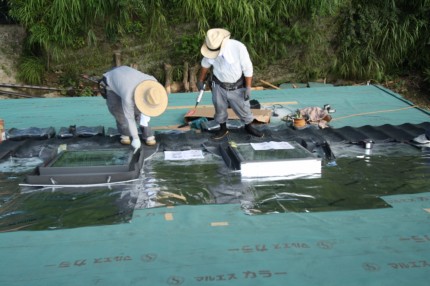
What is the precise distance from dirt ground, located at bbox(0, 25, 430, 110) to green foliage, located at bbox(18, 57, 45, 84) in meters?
0.15

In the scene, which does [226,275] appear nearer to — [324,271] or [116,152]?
[324,271]

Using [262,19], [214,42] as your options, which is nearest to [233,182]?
[214,42]

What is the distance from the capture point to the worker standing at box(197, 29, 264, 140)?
14.1 feet

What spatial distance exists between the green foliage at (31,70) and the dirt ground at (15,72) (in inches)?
6.1

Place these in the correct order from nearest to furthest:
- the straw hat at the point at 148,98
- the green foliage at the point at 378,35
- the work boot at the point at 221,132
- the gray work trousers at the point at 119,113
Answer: the straw hat at the point at 148,98 → the gray work trousers at the point at 119,113 → the work boot at the point at 221,132 → the green foliage at the point at 378,35

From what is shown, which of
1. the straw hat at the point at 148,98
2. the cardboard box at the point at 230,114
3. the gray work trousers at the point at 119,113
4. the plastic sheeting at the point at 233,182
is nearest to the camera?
the plastic sheeting at the point at 233,182

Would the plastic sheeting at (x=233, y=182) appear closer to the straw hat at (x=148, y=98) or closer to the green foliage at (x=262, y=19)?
the straw hat at (x=148, y=98)

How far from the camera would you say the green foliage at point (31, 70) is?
7566mm

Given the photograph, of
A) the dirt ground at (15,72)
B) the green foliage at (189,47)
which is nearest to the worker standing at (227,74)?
the green foliage at (189,47)

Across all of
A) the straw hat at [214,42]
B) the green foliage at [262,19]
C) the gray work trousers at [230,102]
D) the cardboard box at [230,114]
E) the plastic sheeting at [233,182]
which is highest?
the green foliage at [262,19]

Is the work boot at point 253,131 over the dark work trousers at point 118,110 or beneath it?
beneath

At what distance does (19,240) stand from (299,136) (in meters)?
2.77

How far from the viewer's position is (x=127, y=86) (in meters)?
3.80

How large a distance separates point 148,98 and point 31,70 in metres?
4.76
